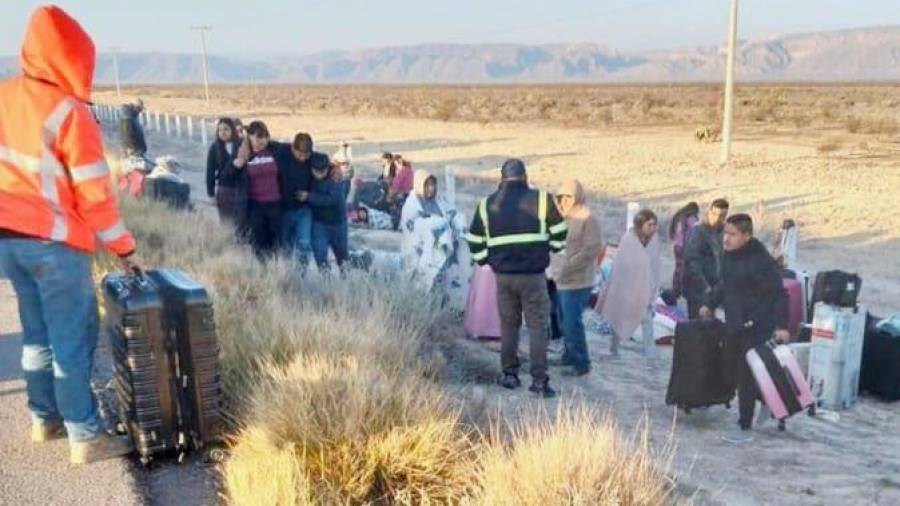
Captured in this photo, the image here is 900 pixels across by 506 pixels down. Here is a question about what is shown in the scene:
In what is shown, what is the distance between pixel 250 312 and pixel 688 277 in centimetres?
449

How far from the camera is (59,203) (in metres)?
3.95

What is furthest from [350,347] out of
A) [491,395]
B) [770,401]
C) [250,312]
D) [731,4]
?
[731,4]

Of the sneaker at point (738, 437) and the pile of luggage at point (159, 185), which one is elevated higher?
the pile of luggage at point (159, 185)

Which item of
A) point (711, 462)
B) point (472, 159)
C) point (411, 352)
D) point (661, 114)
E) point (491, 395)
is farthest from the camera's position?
point (661, 114)

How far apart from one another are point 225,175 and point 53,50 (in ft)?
18.5

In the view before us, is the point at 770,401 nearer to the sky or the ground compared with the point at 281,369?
nearer to the ground

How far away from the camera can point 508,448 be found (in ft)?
13.9

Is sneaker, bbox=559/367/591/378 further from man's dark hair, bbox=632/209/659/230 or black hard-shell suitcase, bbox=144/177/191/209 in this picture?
black hard-shell suitcase, bbox=144/177/191/209

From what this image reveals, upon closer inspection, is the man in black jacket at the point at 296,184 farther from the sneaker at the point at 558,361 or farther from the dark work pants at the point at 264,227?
the sneaker at the point at 558,361

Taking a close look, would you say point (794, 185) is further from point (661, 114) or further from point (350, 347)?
point (661, 114)

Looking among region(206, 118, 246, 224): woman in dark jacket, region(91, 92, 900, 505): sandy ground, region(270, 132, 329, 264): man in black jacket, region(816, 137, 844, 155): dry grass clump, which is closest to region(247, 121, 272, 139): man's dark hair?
region(270, 132, 329, 264): man in black jacket

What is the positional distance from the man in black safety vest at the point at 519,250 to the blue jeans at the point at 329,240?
2632mm

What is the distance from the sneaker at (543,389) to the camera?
6.89 meters

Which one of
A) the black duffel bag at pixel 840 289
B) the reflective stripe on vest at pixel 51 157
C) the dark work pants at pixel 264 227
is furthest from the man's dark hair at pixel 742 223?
the reflective stripe on vest at pixel 51 157
